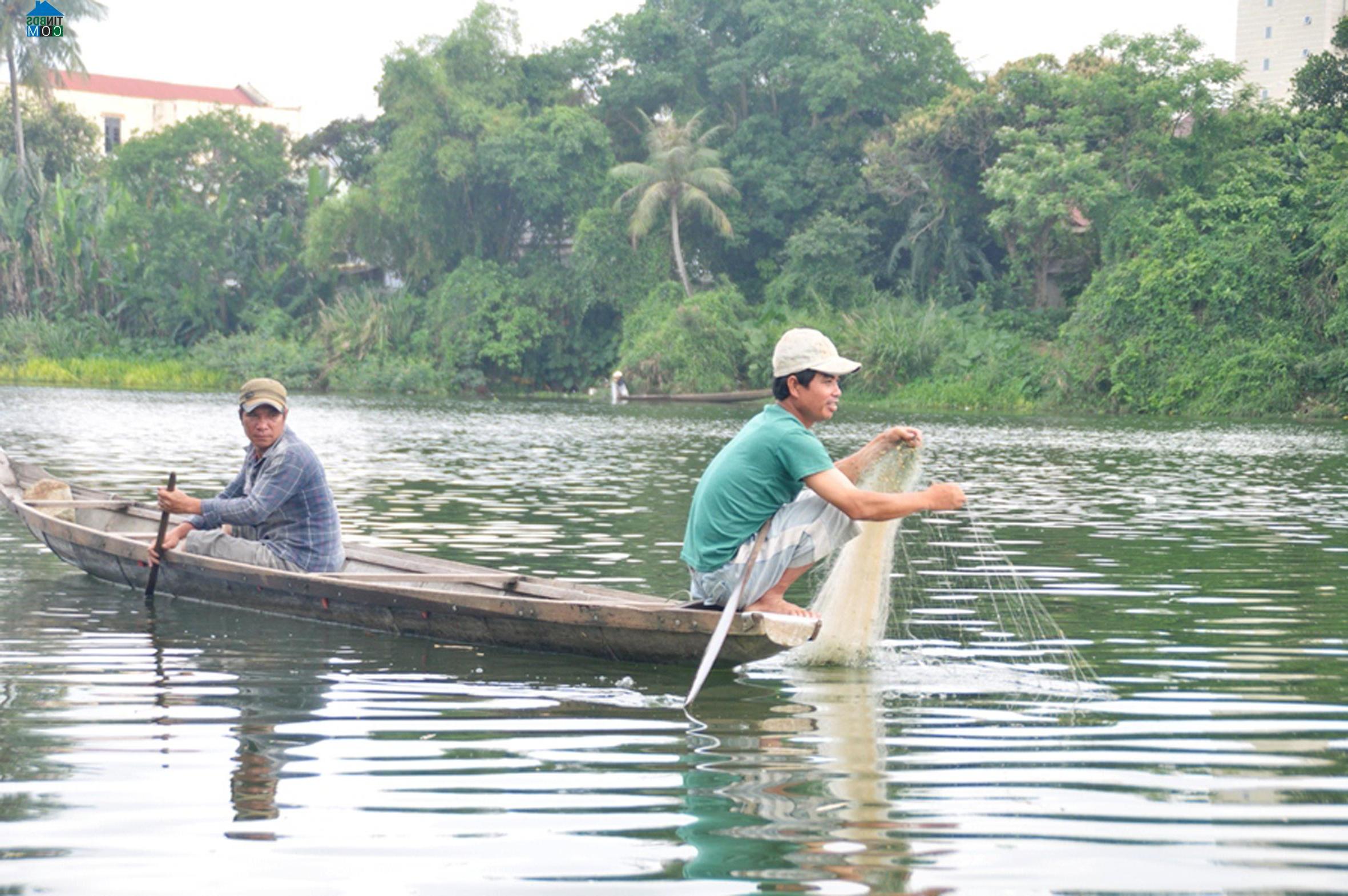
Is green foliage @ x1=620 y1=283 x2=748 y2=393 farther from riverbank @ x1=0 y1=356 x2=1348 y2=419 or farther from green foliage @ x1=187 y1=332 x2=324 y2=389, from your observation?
green foliage @ x1=187 y1=332 x2=324 y2=389

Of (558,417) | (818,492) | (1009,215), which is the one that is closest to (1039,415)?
(1009,215)

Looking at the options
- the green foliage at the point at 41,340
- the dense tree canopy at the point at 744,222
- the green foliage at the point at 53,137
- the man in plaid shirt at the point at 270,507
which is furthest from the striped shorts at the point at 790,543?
the green foliage at the point at 53,137

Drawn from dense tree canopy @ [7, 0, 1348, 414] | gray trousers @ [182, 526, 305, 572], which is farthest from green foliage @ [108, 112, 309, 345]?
gray trousers @ [182, 526, 305, 572]

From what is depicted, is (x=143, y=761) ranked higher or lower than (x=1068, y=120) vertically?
lower

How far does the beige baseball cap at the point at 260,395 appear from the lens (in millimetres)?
7707

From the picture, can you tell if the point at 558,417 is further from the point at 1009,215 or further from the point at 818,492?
the point at 818,492

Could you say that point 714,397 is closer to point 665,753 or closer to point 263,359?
point 263,359

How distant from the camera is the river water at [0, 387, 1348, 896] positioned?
13.4ft

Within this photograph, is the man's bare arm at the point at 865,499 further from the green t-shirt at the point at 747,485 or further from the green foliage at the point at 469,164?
the green foliage at the point at 469,164

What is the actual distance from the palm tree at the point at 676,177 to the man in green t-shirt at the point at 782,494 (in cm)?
3818

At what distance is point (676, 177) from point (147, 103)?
47.3 metres

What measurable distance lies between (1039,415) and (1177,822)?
102 feet

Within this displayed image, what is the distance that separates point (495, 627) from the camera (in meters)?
7.15
